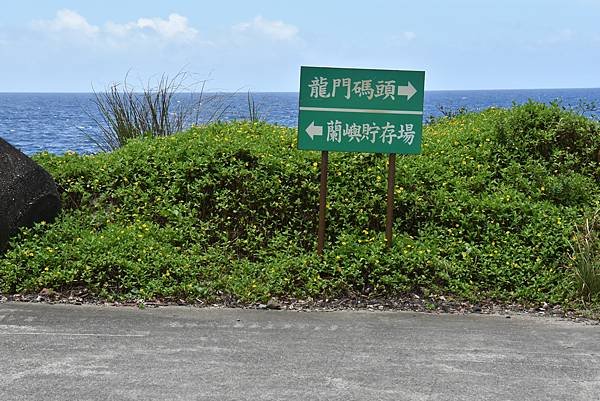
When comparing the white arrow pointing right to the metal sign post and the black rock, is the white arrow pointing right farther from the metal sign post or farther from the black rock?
the black rock

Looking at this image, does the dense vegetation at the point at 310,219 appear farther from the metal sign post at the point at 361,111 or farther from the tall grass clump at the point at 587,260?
the metal sign post at the point at 361,111

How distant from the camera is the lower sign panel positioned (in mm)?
6852

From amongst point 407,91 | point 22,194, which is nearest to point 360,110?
point 407,91

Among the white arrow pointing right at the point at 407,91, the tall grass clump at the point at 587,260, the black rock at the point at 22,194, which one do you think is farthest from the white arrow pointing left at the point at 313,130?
the black rock at the point at 22,194

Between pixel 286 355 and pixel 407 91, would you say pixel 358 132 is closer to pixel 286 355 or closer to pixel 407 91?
pixel 407 91

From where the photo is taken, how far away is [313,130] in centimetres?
686

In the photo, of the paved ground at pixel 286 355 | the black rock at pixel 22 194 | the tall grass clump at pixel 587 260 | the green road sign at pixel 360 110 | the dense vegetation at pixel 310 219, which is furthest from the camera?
the black rock at pixel 22 194

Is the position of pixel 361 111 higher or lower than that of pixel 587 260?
higher

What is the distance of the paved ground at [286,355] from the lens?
423cm

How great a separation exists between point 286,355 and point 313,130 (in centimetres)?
258

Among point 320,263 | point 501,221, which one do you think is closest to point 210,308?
point 320,263

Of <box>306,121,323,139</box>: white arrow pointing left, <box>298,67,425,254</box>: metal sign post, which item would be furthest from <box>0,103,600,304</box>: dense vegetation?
<box>306,121,323,139</box>: white arrow pointing left

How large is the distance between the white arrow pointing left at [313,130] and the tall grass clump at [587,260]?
2421mm

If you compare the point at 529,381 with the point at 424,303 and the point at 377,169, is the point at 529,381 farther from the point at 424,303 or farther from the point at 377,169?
the point at 377,169
